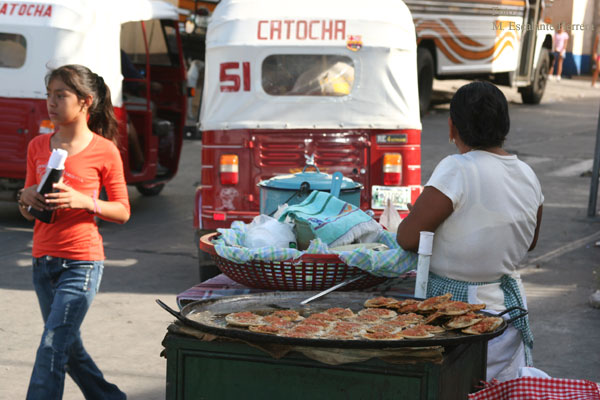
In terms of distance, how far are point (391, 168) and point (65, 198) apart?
451cm

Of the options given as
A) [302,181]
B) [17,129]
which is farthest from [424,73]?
[302,181]

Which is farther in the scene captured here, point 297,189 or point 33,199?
point 297,189

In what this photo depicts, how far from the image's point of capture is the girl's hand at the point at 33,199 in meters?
3.94

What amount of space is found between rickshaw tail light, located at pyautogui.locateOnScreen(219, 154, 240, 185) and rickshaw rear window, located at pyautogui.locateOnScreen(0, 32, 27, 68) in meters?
3.37

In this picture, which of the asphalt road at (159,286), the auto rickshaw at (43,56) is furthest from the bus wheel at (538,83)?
the auto rickshaw at (43,56)

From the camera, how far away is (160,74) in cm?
1252

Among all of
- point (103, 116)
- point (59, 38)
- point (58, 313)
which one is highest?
point (59, 38)

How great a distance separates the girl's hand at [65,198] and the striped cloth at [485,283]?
5.30 feet

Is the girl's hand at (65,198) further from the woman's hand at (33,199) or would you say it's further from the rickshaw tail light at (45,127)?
the rickshaw tail light at (45,127)

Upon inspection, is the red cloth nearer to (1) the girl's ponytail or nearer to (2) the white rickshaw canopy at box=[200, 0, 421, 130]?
(1) the girl's ponytail

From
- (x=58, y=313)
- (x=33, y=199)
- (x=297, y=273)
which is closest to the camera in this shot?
(x=297, y=273)

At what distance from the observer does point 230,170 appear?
8.00 m

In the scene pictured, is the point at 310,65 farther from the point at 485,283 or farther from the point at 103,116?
the point at 485,283

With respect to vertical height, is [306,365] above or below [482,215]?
below
